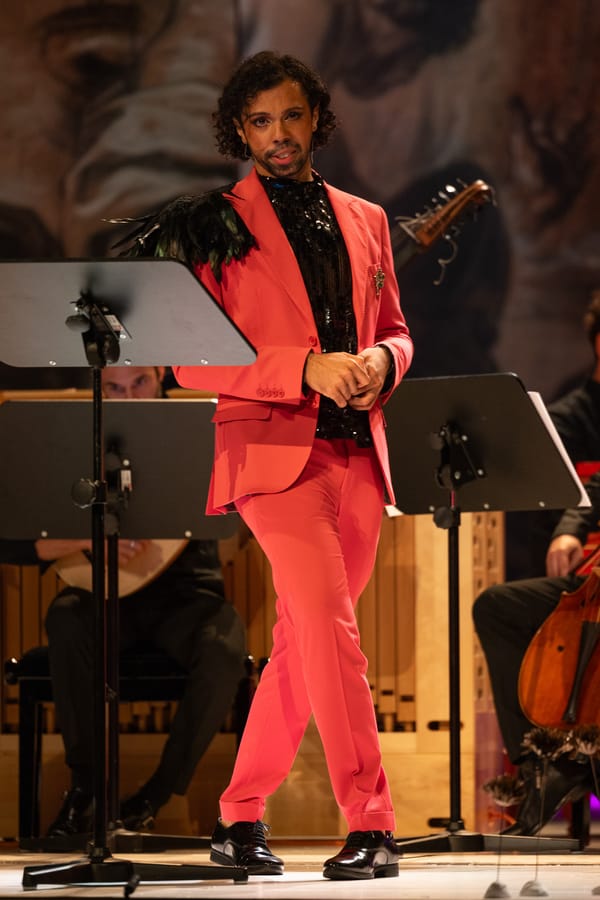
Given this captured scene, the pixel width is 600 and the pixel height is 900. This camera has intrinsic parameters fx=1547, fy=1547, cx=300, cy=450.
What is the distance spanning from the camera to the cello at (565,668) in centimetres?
450

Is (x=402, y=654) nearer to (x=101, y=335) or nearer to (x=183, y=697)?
(x=183, y=697)

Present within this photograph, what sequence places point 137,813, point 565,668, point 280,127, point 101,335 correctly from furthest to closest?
point 137,813, point 565,668, point 280,127, point 101,335

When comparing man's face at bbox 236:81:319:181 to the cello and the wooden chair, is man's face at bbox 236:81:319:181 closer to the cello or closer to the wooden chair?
the cello


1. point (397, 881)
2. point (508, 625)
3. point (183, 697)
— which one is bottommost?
point (397, 881)

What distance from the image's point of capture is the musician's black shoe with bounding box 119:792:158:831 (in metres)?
4.79

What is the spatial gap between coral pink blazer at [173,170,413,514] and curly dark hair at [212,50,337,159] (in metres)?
0.17

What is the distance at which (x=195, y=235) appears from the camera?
11.6 feet

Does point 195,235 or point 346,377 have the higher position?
point 195,235

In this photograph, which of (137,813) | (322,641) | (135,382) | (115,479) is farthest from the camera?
(135,382)

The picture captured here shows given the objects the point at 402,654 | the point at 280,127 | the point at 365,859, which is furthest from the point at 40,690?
the point at 280,127

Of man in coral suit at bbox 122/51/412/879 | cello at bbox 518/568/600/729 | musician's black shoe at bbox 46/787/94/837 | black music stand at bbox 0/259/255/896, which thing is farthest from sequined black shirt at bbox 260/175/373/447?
musician's black shoe at bbox 46/787/94/837

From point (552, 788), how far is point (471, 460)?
1.11 metres

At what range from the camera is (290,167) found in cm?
366

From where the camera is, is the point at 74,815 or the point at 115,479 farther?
the point at 74,815
